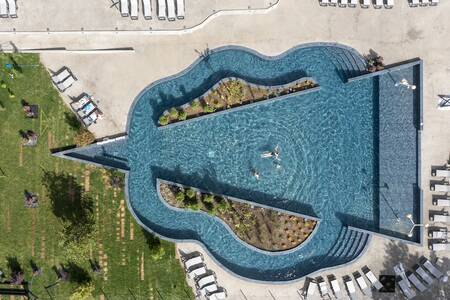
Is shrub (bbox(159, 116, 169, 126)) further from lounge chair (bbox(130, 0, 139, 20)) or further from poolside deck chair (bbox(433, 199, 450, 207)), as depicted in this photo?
poolside deck chair (bbox(433, 199, 450, 207))

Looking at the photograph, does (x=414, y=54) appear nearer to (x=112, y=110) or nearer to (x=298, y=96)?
(x=298, y=96)

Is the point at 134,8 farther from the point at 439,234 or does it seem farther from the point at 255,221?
the point at 439,234

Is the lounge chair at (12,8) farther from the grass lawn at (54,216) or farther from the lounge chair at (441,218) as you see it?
the lounge chair at (441,218)

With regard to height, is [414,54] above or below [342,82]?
above

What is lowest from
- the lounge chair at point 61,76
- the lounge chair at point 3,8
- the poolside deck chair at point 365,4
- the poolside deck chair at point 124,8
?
the lounge chair at point 61,76

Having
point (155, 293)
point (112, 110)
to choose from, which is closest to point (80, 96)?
point (112, 110)

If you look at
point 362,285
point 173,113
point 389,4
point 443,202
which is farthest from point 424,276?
point 173,113

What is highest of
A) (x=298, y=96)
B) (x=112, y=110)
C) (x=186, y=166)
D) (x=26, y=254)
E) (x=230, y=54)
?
(x=230, y=54)

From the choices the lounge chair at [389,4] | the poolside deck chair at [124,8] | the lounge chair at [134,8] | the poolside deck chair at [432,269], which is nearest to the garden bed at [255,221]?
the poolside deck chair at [432,269]
